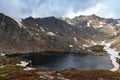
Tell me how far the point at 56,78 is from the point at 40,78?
7.75 meters

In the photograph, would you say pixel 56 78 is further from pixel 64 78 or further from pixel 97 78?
pixel 97 78

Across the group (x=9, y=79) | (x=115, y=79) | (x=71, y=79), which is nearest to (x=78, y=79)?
(x=71, y=79)

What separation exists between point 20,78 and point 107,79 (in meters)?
44.7

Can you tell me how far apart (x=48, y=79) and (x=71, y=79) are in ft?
41.0

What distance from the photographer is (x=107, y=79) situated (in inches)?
5423

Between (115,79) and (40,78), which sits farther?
(115,79)

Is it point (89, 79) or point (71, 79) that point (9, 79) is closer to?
point (71, 79)

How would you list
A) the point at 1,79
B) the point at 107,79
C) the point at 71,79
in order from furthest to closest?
the point at 107,79
the point at 71,79
the point at 1,79

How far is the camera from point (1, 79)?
390ft

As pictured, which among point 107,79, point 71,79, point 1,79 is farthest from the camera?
point 107,79

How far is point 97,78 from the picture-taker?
140 m

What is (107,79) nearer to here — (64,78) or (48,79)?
(64,78)

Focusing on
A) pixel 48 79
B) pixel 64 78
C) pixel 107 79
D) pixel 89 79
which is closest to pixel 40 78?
pixel 48 79

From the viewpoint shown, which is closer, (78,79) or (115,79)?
(78,79)
